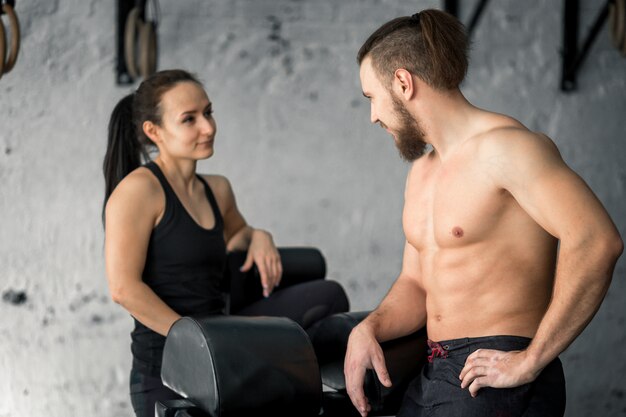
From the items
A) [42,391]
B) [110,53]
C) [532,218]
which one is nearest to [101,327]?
[42,391]

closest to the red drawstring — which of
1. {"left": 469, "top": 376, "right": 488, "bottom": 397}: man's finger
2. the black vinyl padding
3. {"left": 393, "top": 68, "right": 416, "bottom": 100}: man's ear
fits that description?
{"left": 469, "top": 376, "right": 488, "bottom": 397}: man's finger

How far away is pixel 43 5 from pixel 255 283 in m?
1.59

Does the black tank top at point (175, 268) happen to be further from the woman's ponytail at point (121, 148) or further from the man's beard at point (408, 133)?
the man's beard at point (408, 133)

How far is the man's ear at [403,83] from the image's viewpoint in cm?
134

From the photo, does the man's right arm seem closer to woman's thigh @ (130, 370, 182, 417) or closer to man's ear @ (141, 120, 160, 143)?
woman's thigh @ (130, 370, 182, 417)

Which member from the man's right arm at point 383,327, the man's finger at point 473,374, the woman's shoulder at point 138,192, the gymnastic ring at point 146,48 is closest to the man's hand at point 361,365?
the man's right arm at point 383,327

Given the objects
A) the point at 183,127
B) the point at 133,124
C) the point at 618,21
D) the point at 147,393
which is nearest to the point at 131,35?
the point at 133,124

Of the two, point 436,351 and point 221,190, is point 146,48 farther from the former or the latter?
point 436,351

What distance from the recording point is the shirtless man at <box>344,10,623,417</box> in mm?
1182

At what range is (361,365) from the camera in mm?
1364

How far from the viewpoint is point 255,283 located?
2186 mm

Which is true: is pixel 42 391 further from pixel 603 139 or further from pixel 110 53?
pixel 603 139

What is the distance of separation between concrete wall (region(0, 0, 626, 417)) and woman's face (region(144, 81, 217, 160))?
3.86 ft

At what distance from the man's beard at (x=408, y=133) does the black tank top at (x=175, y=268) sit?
0.69m
